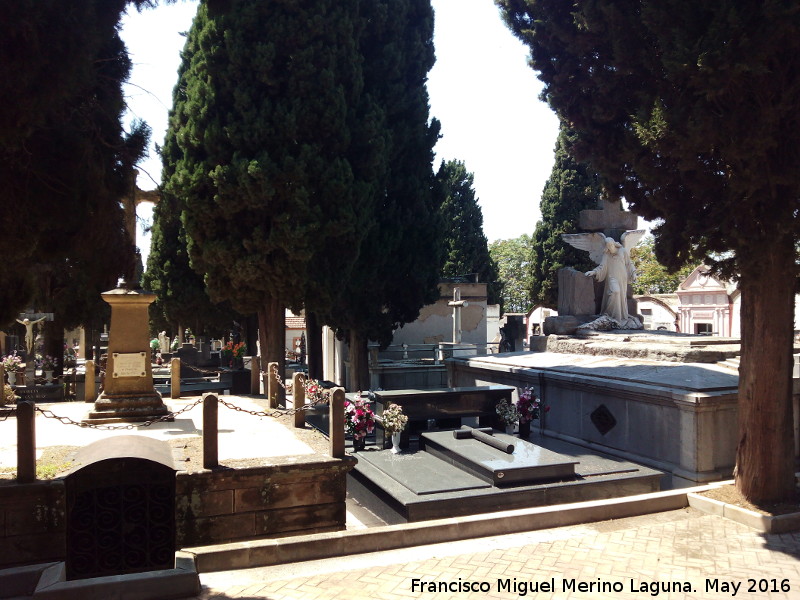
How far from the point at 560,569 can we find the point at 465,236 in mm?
29209

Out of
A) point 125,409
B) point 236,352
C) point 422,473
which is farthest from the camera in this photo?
point 236,352

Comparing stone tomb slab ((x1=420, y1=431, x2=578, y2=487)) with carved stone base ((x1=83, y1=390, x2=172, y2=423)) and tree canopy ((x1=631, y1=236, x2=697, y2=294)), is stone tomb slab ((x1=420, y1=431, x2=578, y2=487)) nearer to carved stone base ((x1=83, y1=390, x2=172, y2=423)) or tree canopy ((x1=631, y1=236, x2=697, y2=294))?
carved stone base ((x1=83, y1=390, x2=172, y2=423))

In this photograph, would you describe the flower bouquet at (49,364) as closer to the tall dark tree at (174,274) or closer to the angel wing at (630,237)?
the tall dark tree at (174,274)

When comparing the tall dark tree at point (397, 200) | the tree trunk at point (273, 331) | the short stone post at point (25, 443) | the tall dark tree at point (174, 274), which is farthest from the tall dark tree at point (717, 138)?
the tall dark tree at point (174, 274)

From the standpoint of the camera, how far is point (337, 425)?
757 cm

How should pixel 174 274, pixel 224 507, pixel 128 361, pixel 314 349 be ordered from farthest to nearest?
pixel 314 349, pixel 174 274, pixel 128 361, pixel 224 507

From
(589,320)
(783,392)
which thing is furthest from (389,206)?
(783,392)

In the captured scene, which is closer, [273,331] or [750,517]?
Answer: [750,517]

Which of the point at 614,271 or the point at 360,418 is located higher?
the point at 614,271

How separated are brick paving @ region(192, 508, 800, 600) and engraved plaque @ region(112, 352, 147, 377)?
612 centimetres

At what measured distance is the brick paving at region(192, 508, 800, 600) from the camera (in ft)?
16.9

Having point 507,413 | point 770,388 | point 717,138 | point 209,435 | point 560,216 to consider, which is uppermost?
point 560,216

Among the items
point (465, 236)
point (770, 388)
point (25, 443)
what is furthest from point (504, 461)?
point (465, 236)

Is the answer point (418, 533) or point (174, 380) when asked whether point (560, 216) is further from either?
point (418, 533)
